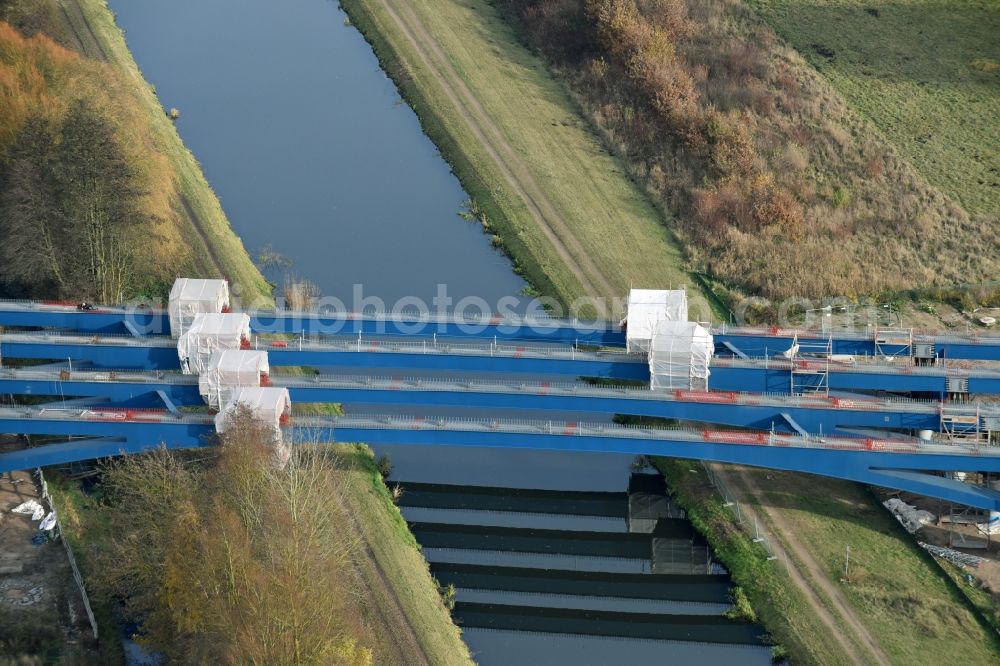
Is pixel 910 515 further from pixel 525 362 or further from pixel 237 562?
pixel 237 562

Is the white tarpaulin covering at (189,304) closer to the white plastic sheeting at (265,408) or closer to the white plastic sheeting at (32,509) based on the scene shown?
the white plastic sheeting at (265,408)

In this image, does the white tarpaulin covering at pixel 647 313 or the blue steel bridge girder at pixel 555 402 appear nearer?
the blue steel bridge girder at pixel 555 402

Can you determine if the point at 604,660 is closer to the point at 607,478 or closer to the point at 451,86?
the point at 607,478

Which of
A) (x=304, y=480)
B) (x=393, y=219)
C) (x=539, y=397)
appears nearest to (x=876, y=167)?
(x=393, y=219)

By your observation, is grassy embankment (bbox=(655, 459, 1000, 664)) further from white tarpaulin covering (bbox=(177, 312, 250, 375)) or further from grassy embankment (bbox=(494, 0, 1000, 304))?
white tarpaulin covering (bbox=(177, 312, 250, 375))

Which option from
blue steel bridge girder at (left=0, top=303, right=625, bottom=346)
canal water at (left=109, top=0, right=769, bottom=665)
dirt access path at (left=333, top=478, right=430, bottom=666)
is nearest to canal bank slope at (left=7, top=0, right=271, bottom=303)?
canal water at (left=109, top=0, right=769, bottom=665)

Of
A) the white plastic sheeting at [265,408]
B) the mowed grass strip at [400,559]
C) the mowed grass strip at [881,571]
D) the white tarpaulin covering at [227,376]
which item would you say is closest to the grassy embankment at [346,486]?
the mowed grass strip at [400,559]

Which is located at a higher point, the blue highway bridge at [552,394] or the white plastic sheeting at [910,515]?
the blue highway bridge at [552,394]

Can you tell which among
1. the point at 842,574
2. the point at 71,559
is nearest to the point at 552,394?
the point at 842,574
